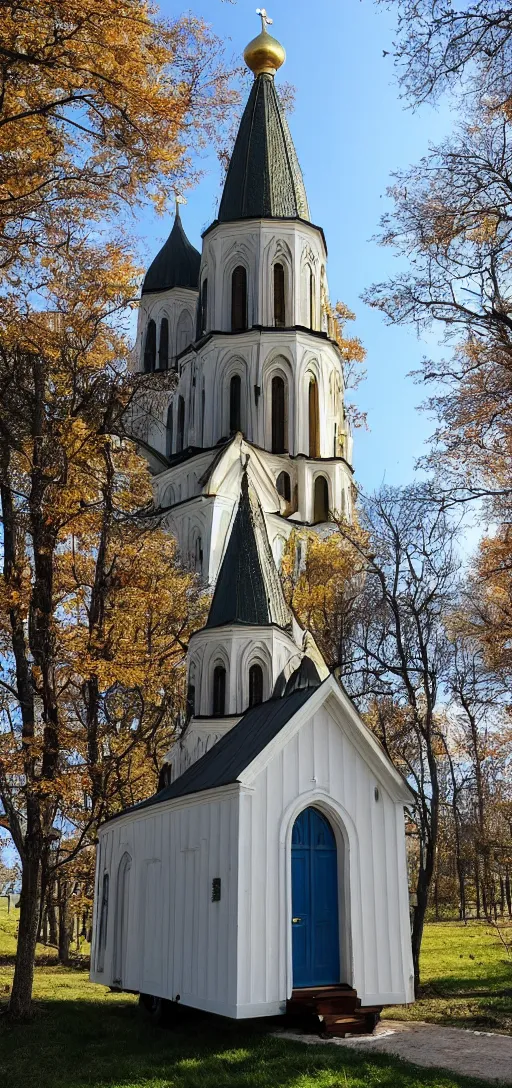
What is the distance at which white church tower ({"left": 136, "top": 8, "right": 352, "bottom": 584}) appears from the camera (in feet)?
147

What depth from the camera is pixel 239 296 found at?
157 feet

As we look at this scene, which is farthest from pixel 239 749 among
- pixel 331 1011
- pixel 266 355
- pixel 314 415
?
pixel 314 415

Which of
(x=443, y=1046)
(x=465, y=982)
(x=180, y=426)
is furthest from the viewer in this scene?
(x=180, y=426)

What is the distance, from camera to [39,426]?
18781 millimetres

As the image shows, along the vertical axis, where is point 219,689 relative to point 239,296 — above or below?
below

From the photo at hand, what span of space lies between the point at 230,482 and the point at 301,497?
14.5ft

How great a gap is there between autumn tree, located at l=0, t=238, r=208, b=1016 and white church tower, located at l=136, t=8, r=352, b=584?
20.3 meters

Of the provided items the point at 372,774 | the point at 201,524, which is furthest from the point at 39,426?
the point at 201,524

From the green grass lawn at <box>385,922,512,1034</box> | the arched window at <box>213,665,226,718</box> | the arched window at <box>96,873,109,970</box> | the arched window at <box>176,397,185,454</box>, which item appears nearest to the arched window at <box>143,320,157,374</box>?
the arched window at <box>176,397,185,454</box>

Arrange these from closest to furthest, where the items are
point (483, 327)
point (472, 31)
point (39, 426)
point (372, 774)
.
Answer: point (472, 31)
point (372, 774)
point (483, 327)
point (39, 426)

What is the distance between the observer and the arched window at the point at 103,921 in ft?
60.1

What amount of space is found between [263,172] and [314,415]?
40.1 feet

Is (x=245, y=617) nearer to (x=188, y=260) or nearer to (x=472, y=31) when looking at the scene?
(x=472, y=31)

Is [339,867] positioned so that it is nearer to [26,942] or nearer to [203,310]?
[26,942]
